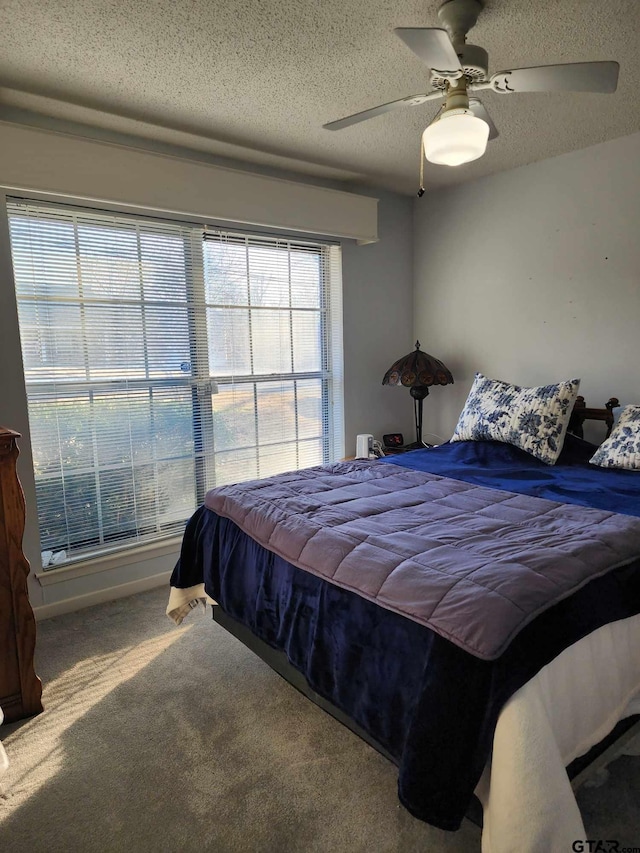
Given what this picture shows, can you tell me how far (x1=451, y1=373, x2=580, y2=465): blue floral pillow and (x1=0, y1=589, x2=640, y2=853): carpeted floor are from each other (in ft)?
4.85

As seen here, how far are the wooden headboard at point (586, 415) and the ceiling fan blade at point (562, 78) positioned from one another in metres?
1.76

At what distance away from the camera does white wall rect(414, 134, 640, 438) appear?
2.99 meters

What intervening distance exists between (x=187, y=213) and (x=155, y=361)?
2.75 feet

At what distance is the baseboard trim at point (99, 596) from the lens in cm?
274

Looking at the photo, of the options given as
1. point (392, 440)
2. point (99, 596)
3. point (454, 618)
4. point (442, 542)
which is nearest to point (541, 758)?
point (454, 618)

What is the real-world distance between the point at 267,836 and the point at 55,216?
2.77m

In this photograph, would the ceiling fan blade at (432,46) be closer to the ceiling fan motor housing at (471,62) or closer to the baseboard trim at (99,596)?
the ceiling fan motor housing at (471,62)

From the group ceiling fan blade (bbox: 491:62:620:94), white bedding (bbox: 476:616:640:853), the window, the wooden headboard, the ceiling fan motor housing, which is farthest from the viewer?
the wooden headboard

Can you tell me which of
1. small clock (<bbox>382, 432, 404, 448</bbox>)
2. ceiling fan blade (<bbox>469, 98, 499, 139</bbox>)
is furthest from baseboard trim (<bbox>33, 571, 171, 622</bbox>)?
ceiling fan blade (<bbox>469, 98, 499, 139</bbox>)

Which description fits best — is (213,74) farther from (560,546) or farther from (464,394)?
(464,394)

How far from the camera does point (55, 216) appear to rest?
2654mm

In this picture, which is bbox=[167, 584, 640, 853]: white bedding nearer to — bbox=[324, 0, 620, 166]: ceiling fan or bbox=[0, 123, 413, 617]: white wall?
bbox=[324, 0, 620, 166]: ceiling fan

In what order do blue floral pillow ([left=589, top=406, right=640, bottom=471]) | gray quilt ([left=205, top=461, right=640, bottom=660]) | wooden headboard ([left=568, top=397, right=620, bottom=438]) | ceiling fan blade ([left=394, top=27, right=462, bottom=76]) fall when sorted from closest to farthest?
gray quilt ([left=205, top=461, right=640, bottom=660])
ceiling fan blade ([left=394, top=27, right=462, bottom=76])
blue floral pillow ([left=589, top=406, right=640, bottom=471])
wooden headboard ([left=568, top=397, right=620, bottom=438])

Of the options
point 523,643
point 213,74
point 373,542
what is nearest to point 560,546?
point 523,643
